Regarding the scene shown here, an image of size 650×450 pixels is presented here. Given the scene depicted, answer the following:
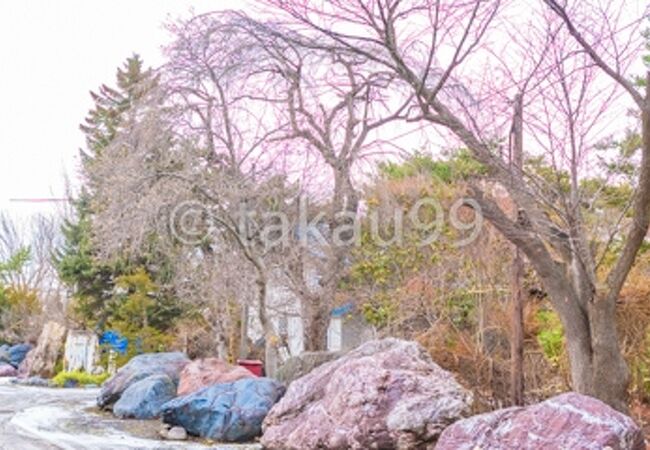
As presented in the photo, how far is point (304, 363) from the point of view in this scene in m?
8.09

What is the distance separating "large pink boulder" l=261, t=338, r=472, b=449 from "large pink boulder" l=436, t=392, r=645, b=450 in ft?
3.25

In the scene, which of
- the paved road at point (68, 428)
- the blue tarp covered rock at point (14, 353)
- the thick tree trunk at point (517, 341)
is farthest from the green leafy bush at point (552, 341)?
the blue tarp covered rock at point (14, 353)

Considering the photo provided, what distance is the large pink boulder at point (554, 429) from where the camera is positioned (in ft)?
13.7

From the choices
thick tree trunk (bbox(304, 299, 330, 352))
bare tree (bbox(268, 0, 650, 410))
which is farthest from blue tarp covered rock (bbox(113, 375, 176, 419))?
bare tree (bbox(268, 0, 650, 410))

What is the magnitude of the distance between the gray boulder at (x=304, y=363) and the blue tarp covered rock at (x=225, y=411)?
2.28ft

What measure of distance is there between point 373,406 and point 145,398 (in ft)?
11.3

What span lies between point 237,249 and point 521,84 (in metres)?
6.39

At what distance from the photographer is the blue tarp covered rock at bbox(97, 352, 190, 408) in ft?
29.2

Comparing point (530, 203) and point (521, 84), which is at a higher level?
point (521, 84)

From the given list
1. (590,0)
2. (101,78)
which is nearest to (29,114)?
(101,78)

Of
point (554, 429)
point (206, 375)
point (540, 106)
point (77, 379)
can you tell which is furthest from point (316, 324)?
point (77, 379)

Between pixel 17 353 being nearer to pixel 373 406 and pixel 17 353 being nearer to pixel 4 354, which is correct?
pixel 4 354

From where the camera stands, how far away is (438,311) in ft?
28.9

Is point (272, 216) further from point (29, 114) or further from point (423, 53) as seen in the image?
point (29, 114)
